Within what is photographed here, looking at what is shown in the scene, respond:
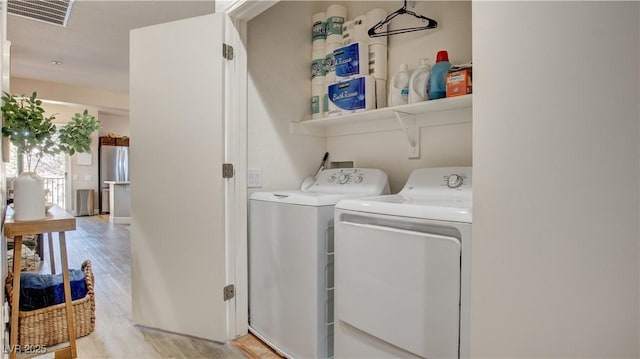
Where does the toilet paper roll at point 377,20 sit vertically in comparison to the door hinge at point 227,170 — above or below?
above

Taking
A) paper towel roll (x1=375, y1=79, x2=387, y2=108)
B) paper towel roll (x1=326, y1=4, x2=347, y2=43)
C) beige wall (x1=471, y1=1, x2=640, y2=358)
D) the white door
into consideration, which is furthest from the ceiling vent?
beige wall (x1=471, y1=1, x2=640, y2=358)

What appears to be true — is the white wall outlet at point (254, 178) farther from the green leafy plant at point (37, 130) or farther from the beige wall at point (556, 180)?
the beige wall at point (556, 180)

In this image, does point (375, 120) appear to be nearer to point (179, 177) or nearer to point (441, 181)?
point (441, 181)

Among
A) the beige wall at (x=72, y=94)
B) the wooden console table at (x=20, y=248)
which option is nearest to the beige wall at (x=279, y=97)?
the wooden console table at (x=20, y=248)

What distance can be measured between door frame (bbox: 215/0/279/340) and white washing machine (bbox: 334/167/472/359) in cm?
75

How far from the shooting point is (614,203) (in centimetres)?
67

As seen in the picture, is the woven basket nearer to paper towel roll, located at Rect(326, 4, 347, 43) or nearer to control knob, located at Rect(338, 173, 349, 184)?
control knob, located at Rect(338, 173, 349, 184)

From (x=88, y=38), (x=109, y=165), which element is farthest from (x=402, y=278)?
(x=109, y=165)

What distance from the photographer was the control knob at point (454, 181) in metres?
1.69

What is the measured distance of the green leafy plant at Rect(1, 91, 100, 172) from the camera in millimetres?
1525

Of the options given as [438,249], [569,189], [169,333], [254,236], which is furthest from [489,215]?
[169,333]

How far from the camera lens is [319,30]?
95.1 inches

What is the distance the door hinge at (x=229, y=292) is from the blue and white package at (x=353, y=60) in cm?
149

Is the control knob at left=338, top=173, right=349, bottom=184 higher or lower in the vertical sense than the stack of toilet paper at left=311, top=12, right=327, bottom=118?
lower
